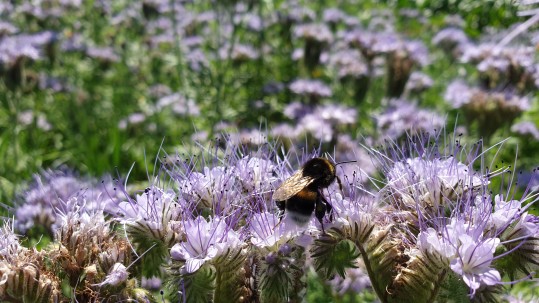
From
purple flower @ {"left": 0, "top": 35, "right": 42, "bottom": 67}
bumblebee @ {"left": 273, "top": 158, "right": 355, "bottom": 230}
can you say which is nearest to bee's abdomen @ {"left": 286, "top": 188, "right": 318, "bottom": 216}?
bumblebee @ {"left": 273, "top": 158, "right": 355, "bottom": 230}

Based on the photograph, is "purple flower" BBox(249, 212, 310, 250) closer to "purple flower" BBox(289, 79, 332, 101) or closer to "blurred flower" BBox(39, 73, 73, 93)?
"purple flower" BBox(289, 79, 332, 101)

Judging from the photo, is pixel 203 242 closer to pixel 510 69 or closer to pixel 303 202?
pixel 303 202

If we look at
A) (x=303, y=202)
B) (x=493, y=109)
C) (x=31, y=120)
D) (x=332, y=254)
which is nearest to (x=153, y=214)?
(x=303, y=202)

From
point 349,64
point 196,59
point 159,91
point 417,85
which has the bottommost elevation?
point 159,91

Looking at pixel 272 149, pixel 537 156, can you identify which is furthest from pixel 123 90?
pixel 272 149

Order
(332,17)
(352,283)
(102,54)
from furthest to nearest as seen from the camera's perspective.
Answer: (102,54) < (332,17) < (352,283)

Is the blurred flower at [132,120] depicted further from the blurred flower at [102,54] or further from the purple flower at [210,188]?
the purple flower at [210,188]

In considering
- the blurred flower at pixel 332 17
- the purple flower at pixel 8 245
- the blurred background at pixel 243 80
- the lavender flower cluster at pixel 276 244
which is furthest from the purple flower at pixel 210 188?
the blurred flower at pixel 332 17
